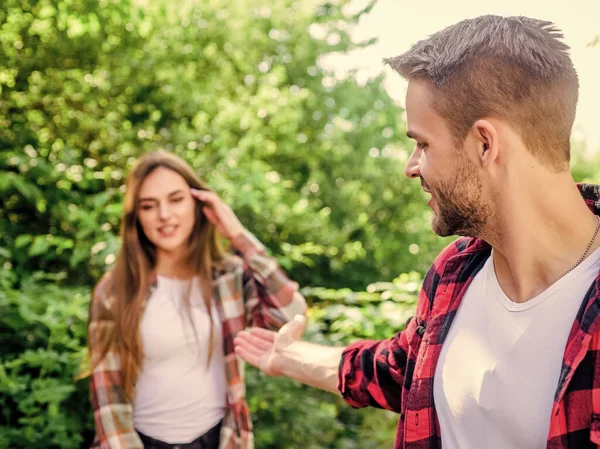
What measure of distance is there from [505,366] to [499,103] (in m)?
0.54

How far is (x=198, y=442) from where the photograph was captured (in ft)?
8.32

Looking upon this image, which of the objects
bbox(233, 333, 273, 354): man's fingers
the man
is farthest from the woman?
the man

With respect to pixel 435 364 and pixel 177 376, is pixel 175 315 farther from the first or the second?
pixel 435 364

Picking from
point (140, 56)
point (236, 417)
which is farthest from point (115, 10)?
point (236, 417)

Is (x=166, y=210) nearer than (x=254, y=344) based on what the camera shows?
No

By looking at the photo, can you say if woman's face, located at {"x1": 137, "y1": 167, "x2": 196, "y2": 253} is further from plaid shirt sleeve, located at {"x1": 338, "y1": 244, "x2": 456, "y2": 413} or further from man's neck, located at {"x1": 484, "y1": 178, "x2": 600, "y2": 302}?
man's neck, located at {"x1": 484, "y1": 178, "x2": 600, "y2": 302}

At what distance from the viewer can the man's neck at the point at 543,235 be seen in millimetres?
1278

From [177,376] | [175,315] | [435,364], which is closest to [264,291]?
[175,315]

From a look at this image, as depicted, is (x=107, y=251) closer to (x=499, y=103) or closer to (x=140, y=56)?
(x=140, y=56)

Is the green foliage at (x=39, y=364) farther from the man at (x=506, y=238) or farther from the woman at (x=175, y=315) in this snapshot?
the man at (x=506, y=238)

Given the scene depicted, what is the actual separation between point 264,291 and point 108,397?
794mm

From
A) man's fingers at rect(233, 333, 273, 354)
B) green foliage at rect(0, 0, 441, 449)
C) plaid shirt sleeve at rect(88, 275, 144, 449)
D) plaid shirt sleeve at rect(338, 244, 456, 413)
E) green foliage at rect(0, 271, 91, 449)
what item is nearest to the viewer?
plaid shirt sleeve at rect(338, 244, 456, 413)

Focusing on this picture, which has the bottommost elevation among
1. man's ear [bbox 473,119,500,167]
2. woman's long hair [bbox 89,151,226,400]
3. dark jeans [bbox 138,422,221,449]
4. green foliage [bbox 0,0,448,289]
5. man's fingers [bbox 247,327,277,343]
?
dark jeans [bbox 138,422,221,449]

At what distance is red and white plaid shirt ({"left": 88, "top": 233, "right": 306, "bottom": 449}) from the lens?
2.49 metres
